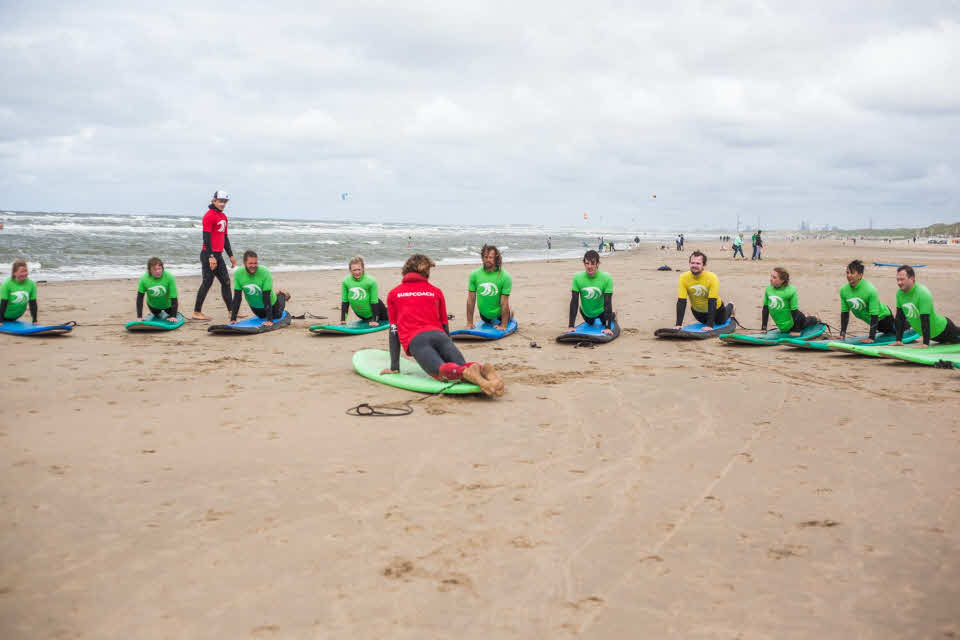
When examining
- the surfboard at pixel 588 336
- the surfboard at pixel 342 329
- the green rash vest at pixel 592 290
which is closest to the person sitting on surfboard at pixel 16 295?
the surfboard at pixel 342 329

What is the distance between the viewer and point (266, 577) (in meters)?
2.92

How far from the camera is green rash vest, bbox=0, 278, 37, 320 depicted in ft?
30.7

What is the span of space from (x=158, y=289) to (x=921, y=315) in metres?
10.8

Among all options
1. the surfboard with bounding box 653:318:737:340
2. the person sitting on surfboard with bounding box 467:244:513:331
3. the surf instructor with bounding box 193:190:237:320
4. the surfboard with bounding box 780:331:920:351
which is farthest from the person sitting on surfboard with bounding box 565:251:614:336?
the surf instructor with bounding box 193:190:237:320

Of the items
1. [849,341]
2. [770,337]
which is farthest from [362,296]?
[849,341]

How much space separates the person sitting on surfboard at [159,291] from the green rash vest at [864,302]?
981 cm

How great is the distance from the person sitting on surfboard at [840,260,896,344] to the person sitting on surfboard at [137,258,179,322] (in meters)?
9.76

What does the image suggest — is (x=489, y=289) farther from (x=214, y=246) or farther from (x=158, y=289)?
(x=158, y=289)

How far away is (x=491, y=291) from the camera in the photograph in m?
9.67

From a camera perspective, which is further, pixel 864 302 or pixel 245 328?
pixel 245 328

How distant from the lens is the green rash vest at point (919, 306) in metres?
7.96

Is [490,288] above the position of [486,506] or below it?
above

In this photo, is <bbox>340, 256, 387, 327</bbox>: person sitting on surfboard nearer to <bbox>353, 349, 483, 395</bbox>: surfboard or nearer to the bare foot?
<bbox>353, 349, 483, 395</bbox>: surfboard

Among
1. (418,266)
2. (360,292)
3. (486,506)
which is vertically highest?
(418,266)
